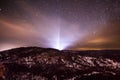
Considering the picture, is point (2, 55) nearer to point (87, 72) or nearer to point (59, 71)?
point (59, 71)

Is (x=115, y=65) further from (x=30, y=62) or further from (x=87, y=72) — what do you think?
(x=30, y=62)

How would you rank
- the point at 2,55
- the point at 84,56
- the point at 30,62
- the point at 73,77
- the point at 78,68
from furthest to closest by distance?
the point at 2,55
the point at 84,56
the point at 30,62
the point at 78,68
the point at 73,77

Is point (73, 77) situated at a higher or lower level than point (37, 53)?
lower

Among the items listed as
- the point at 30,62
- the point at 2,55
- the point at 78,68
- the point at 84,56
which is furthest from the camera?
the point at 2,55

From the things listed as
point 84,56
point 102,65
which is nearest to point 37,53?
point 84,56

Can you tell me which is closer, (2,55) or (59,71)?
(59,71)

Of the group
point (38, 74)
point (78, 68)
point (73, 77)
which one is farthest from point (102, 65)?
point (38, 74)
